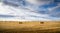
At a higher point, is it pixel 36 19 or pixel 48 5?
pixel 48 5

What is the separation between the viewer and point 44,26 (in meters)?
1.06

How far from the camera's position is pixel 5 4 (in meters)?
1.06

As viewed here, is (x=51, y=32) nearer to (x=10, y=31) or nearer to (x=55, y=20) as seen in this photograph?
(x=55, y=20)

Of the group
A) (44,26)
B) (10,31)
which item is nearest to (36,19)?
(44,26)

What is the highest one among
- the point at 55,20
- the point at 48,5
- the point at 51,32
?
the point at 48,5

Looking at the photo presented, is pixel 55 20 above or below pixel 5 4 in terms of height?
below

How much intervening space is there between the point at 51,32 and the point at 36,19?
187mm

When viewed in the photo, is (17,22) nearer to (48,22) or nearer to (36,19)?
(36,19)

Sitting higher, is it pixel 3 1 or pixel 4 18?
pixel 3 1

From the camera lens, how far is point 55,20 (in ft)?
3.50

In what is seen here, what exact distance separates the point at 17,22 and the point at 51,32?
0.33 meters

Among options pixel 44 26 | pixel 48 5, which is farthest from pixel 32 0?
pixel 44 26

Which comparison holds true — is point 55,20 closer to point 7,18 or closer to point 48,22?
point 48,22

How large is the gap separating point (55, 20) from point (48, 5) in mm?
154
